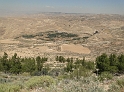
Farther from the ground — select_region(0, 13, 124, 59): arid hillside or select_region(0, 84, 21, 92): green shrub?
select_region(0, 84, 21, 92): green shrub

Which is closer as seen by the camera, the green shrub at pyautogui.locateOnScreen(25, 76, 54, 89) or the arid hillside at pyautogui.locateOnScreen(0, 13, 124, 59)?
the green shrub at pyautogui.locateOnScreen(25, 76, 54, 89)

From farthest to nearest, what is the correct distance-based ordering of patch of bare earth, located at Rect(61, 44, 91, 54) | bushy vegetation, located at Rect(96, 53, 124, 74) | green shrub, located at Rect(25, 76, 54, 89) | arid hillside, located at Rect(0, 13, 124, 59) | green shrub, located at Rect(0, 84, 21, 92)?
arid hillside, located at Rect(0, 13, 124, 59)
patch of bare earth, located at Rect(61, 44, 91, 54)
bushy vegetation, located at Rect(96, 53, 124, 74)
green shrub, located at Rect(25, 76, 54, 89)
green shrub, located at Rect(0, 84, 21, 92)

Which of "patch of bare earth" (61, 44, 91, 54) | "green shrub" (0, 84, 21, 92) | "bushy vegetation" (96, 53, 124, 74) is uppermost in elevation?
"green shrub" (0, 84, 21, 92)

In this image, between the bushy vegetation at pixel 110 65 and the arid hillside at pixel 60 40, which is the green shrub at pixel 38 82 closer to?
the bushy vegetation at pixel 110 65

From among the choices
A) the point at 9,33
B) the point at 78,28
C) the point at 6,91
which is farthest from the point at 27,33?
the point at 6,91

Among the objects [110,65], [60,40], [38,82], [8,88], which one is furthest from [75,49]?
[8,88]

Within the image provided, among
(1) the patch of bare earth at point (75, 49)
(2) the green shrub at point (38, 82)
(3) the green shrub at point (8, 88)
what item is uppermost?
(3) the green shrub at point (8, 88)

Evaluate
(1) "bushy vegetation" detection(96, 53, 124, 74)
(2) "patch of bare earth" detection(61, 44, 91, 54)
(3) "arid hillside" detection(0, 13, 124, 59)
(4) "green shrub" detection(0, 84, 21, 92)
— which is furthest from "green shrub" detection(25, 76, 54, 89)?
(2) "patch of bare earth" detection(61, 44, 91, 54)

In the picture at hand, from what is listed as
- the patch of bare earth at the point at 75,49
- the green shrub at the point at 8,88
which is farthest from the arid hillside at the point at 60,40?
the green shrub at the point at 8,88

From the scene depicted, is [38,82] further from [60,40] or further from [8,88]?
[60,40]

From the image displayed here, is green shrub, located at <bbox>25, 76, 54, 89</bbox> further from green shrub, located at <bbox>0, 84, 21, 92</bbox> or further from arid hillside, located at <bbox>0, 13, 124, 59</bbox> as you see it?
arid hillside, located at <bbox>0, 13, 124, 59</bbox>

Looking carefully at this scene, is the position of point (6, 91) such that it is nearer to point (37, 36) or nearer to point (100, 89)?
point (100, 89)
